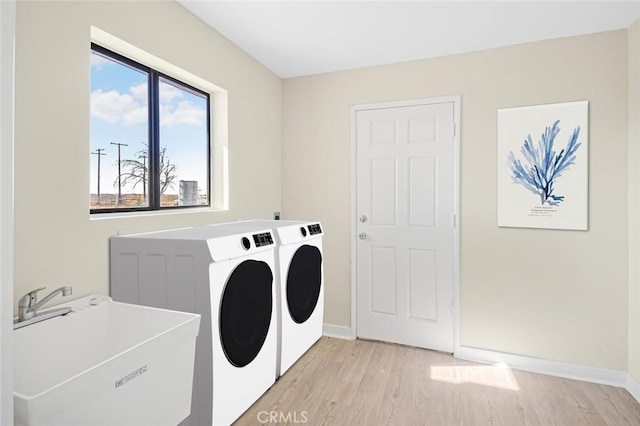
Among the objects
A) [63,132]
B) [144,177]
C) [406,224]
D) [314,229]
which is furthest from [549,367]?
[63,132]

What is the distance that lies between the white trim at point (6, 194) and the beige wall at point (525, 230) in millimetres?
2670

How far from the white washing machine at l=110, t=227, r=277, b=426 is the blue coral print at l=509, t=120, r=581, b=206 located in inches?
79.4

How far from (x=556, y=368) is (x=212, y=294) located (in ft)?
8.28

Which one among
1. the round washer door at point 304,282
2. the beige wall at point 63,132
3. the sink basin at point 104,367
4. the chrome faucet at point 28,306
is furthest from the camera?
the round washer door at point 304,282

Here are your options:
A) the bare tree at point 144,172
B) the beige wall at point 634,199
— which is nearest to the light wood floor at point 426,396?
the beige wall at point 634,199

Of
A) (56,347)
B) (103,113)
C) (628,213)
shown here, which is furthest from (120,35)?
(628,213)

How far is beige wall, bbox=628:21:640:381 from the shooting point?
7.35 feet

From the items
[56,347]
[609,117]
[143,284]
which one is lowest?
[56,347]

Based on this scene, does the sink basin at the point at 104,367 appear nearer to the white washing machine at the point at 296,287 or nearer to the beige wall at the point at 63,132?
the beige wall at the point at 63,132

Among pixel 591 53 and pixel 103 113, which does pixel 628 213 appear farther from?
pixel 103 113

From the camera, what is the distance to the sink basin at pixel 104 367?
2.53 ft

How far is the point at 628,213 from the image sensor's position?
236cm

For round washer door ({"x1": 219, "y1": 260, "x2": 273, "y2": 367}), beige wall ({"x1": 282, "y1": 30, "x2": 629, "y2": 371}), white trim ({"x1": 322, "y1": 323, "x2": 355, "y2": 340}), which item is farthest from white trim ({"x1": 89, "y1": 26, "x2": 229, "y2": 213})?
white trim ({"x1": 322, "y1": 323, "x2": 355, "y2": 340})

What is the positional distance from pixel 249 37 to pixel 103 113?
120 centimetres
